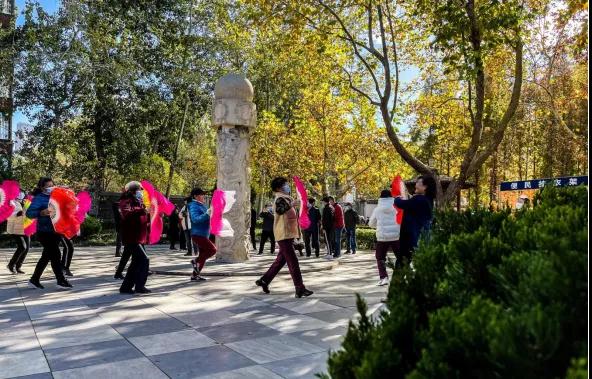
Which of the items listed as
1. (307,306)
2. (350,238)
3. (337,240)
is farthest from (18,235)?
(350,238)

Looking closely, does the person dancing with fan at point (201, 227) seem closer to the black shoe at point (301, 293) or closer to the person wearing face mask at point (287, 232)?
the person wearing face mask at point (287, 232)

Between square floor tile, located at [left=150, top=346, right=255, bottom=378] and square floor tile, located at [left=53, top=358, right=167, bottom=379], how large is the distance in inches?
3.7

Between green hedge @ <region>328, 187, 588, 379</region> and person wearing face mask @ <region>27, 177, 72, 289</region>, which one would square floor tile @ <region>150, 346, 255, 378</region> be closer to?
green hedge @ <region>328, 187, 588, 379</region>

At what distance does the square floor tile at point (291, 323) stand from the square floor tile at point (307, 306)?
44 centimetres

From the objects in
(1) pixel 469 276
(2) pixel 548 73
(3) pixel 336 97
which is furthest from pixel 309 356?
(3) pixel 336 97

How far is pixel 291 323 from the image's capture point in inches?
245

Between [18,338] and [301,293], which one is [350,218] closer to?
[301,293]

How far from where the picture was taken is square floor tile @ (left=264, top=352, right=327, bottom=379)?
4.29 metres

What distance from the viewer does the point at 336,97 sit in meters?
23.6

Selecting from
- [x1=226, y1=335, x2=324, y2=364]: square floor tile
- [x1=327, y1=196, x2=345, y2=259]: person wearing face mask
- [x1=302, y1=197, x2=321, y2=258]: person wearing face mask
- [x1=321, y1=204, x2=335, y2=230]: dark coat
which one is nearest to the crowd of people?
[x1=226, y1=335, x2=324, y2=364]: square floor tile

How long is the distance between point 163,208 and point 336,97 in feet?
50.9

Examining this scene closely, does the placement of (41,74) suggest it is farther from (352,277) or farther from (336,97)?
(352,277)

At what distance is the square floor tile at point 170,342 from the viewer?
502 cm

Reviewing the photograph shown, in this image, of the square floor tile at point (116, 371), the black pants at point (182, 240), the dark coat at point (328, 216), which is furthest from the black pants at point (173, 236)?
the square floor tile at point (116, 371)
